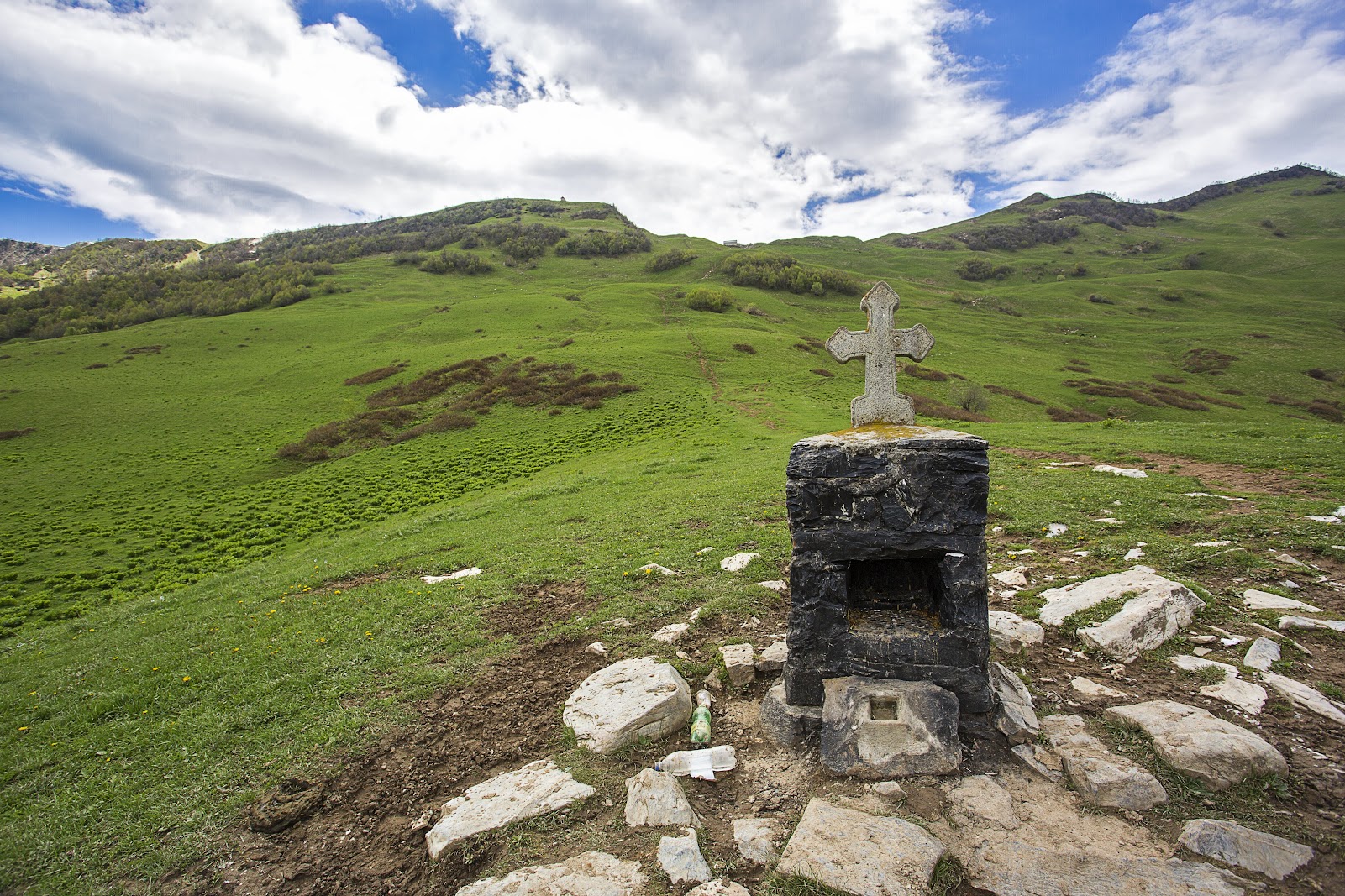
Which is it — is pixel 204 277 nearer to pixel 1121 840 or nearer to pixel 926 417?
pixel 926 417

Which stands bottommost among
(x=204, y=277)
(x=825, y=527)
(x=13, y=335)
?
(x=825, y=527)

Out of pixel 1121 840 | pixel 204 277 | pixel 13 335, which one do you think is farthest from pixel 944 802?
pixel 204 277

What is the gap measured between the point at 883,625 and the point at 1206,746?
9.16 ft

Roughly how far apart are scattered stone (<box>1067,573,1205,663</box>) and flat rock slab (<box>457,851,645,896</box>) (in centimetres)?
634

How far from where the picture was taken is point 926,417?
34312 millimetres

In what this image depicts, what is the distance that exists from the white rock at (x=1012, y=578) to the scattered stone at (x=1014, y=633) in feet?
5.27

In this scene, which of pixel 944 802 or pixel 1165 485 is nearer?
pixel 944 802

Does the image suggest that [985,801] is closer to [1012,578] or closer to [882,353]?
[882,353]

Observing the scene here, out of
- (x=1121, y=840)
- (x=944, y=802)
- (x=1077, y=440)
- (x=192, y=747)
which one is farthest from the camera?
(x=1077, y=440)

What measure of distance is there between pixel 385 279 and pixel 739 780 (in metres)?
128

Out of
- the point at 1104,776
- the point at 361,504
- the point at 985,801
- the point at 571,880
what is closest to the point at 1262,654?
the point at 1104,776

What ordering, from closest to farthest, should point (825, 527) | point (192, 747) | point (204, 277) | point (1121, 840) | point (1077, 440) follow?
point (1121, 840) → point (825, 527) → point (192, 747) → point (1077, 440) → point (204, 277)

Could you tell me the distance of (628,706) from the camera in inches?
251

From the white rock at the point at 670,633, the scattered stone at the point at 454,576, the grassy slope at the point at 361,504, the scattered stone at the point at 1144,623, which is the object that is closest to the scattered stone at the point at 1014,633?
the scattered stone at the point at 1144,623
